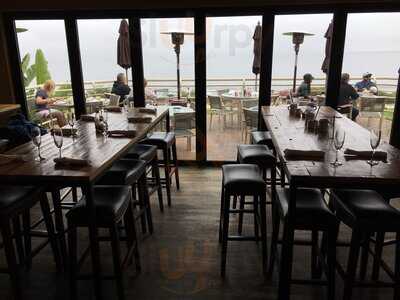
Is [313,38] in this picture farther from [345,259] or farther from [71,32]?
[71,32]

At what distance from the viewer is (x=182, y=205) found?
366 cm

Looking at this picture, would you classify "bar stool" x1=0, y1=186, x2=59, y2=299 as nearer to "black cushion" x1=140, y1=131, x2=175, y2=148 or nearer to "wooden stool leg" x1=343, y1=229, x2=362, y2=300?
"black cushion" x1=140, y1=131, x2=175, y2=148

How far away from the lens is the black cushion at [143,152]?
3.11 metres

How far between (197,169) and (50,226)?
2.60m

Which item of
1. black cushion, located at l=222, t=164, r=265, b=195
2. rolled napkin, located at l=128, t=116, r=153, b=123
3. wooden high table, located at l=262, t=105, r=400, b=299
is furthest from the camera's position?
rolled napkin, located at l=128, t=116, r=153, b=123

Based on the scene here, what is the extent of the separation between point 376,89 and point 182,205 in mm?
3980

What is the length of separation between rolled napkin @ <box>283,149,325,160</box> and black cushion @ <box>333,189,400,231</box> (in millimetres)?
313

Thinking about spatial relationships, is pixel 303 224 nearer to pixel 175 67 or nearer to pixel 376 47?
pixel 376 47

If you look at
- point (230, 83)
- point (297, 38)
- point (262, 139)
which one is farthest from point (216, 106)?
point (262, 139)

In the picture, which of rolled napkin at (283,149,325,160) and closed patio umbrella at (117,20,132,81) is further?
closed patio umbrella at (117,20,132,81)

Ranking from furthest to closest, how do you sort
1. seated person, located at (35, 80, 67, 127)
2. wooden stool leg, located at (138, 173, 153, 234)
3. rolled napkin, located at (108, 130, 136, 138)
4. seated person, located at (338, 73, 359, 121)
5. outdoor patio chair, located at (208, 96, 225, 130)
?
outdoor patio chair, located at (208, 96, 225, 130)
seated person, located at (35, 80, 67, 127)
seated person, located at (338, 73, 359, 121)
wooden stool leg, located at (138, 173, 153, 234)
rolled napkin, located at (108, 130, 136, 138)

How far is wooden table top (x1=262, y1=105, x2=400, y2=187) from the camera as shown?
1835mm

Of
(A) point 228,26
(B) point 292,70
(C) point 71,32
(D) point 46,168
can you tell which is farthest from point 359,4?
(D) point 46,168

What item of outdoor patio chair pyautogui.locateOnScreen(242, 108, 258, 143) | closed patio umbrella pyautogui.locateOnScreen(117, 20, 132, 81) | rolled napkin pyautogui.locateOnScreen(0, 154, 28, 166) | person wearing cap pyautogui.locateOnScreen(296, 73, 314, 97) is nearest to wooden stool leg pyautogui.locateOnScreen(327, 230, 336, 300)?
rolled napkin pyautogui.locateOnScreen(0, 154, 28, 166)
